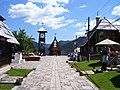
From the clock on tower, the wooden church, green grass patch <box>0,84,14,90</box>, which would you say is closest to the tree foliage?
the clock on tower

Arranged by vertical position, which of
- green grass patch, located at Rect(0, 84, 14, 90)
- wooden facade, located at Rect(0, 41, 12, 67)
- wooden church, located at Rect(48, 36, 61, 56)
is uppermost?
wooden church, located at Rect(48, 36, 61, 56)

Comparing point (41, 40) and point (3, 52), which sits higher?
point (41, 40)

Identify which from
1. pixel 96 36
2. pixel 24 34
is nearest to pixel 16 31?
pixel 24 34

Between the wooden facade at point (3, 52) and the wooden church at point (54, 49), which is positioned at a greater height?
the wooden church at point (54, 49)

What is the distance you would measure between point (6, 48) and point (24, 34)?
3709 cm

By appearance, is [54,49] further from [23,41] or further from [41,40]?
[23,41]

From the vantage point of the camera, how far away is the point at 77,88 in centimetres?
1695

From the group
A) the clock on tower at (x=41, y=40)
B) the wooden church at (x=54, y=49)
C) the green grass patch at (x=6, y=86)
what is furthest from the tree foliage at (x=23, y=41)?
the green grass patch at (x=6, y=86)

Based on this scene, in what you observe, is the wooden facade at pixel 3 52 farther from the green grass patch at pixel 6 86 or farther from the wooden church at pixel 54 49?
the wooden church at pixel 54 49

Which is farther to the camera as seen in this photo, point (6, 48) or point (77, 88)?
point (6, 48)

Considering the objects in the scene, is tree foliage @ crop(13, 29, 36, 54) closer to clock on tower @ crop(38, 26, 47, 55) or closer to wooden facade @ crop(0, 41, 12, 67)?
clock on tower @ crop(38, 26, 47, 55)

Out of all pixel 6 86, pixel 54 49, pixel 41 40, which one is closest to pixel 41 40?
pixel 41 40

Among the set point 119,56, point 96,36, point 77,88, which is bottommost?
point 77,88

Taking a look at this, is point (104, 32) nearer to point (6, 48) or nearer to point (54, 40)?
point (6, 48)
